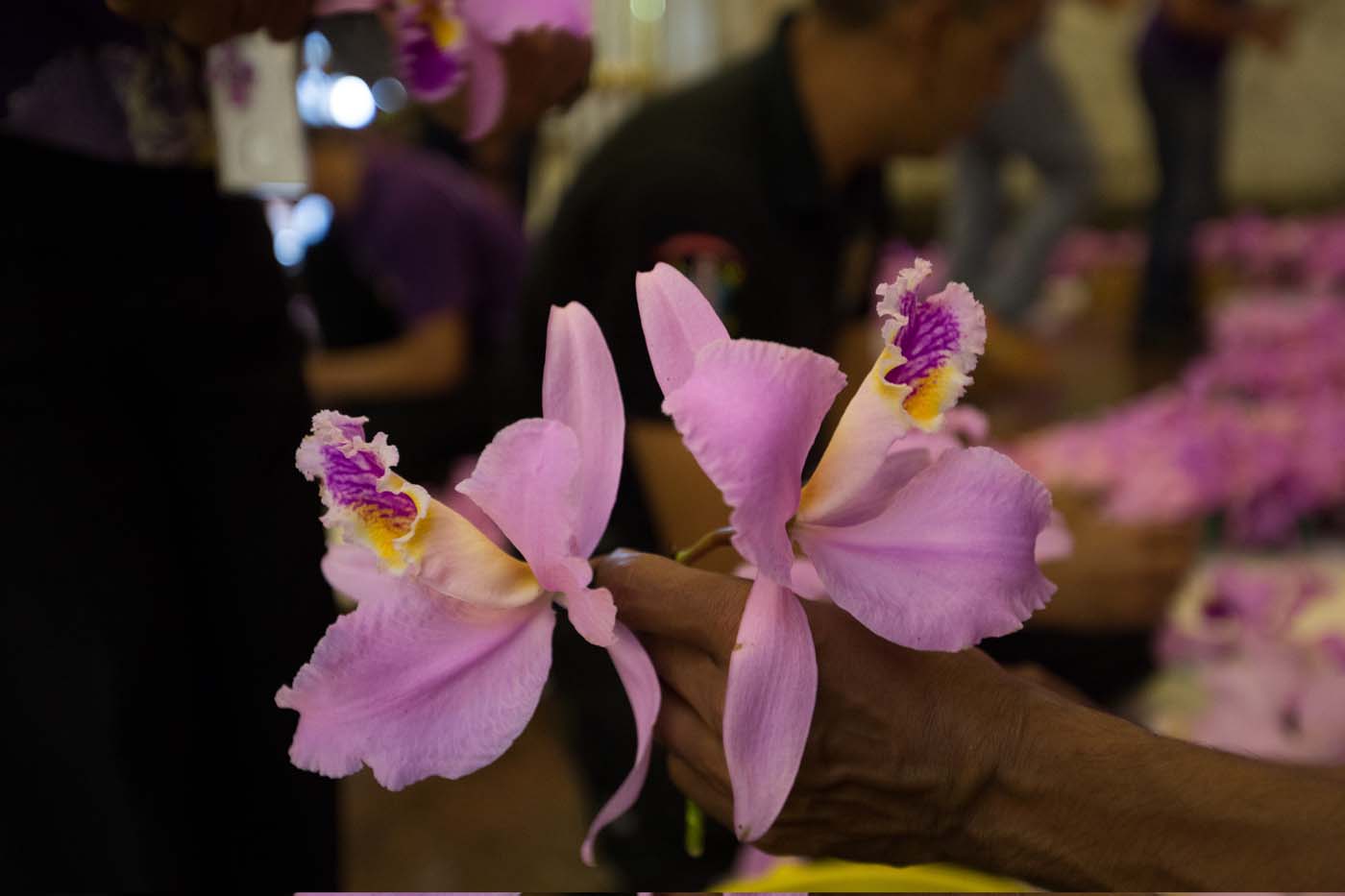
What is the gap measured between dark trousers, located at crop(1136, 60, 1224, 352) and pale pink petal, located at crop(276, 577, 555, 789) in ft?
10.7

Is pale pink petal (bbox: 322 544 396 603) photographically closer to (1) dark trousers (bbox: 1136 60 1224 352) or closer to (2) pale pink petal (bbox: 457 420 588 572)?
(2) pale pink petal (bbox: 457 420 588 572)

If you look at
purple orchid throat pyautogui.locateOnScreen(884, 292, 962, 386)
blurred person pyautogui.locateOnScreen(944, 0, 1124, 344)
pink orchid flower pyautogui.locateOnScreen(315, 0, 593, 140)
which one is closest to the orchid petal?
purple orchid throat pyautogui.locateOnScreen(884, 292, 962, 386)

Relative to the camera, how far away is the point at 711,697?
37 cm

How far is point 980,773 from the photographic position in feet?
1.24

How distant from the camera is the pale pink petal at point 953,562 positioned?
1.16ft

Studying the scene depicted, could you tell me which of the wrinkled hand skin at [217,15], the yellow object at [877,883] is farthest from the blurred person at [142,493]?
the yellow object at [877,883]

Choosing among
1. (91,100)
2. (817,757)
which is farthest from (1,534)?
(817,757)

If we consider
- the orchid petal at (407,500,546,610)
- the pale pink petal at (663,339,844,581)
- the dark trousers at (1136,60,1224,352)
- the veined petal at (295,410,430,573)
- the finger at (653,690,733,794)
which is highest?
the pale pink petal at (663,339,844,581)

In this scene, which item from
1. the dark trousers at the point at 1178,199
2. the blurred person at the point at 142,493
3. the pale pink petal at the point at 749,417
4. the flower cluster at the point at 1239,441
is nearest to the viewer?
the pale pink petal at the point at 749,417

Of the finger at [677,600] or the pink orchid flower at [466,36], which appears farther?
the pink orchid flower at [466,36]

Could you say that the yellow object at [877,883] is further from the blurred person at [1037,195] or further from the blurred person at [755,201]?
the blurred person at [1037,195]

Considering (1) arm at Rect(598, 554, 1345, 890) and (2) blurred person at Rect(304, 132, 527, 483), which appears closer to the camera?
(1) arm at Rect(598, 554, 1345, 890)

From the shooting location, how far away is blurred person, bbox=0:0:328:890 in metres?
0.64

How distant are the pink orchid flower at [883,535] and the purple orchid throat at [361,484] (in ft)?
0.28
